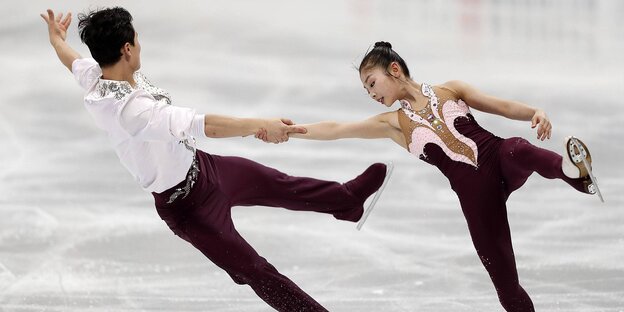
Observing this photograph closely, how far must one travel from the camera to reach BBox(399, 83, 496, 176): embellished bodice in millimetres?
4410

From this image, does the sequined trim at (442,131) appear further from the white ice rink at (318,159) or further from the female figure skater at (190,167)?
the white ice rink at (318,159)

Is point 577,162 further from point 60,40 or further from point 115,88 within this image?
point 60,40

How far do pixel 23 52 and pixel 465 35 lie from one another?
3.93 meters

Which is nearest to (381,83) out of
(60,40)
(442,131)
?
(442,131)

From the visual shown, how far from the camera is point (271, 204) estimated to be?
4.75 meters

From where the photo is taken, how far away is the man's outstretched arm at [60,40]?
182 inches

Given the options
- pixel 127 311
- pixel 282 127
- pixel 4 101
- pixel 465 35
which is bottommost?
pixel 127 311

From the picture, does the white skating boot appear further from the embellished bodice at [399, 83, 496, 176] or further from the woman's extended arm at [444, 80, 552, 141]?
the embellished bodice at [399, 83, 496, 176]

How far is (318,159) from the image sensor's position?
280 inches

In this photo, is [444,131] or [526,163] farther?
[444,131]

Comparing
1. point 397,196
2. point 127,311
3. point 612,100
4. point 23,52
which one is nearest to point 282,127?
point 127,311

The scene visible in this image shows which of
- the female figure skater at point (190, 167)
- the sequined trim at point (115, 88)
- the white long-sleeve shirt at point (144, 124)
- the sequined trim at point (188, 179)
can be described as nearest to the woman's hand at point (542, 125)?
the female figure skater at point (190, 167)

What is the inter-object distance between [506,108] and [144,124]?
5.05 feet

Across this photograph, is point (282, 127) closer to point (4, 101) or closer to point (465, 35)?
point (4, 101)
